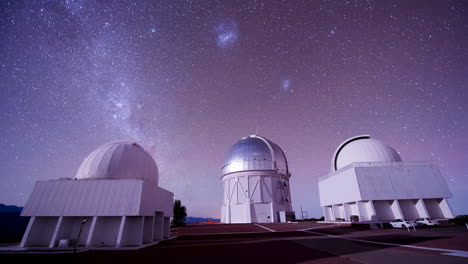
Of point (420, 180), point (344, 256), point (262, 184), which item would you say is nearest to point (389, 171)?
point (420, 180)

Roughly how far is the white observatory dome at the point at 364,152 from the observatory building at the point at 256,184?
38.6 feet

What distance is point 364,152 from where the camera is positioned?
32312 mm

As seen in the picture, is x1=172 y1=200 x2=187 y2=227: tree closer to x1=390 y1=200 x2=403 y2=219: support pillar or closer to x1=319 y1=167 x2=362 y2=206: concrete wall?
x1=319 y1=167 x2=362 y2=206: concrete wall

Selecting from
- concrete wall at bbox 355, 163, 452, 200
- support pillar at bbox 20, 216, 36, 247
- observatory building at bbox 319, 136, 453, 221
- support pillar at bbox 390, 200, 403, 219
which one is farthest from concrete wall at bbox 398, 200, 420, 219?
support pillar at bbox 20, 216, 36, 247

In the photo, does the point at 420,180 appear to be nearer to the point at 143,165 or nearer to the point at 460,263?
the point at 460,263

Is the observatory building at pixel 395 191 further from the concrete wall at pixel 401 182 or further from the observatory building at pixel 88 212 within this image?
the observatory building at pixel 88 212

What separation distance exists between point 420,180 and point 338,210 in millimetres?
11757

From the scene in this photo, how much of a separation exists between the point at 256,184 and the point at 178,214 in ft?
56.1

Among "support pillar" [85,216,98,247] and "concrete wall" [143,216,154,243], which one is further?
"concrete wall" [143,216,154,243]

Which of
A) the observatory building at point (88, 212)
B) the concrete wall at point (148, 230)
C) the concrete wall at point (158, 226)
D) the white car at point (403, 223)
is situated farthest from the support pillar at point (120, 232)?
the white car at point (403, 223)

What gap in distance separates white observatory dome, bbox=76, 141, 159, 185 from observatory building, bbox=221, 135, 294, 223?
2541 cm

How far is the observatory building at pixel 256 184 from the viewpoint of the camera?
39.9 meters

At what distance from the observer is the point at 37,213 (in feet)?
48.4

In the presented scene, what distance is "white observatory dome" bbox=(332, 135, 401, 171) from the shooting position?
1230 inches
